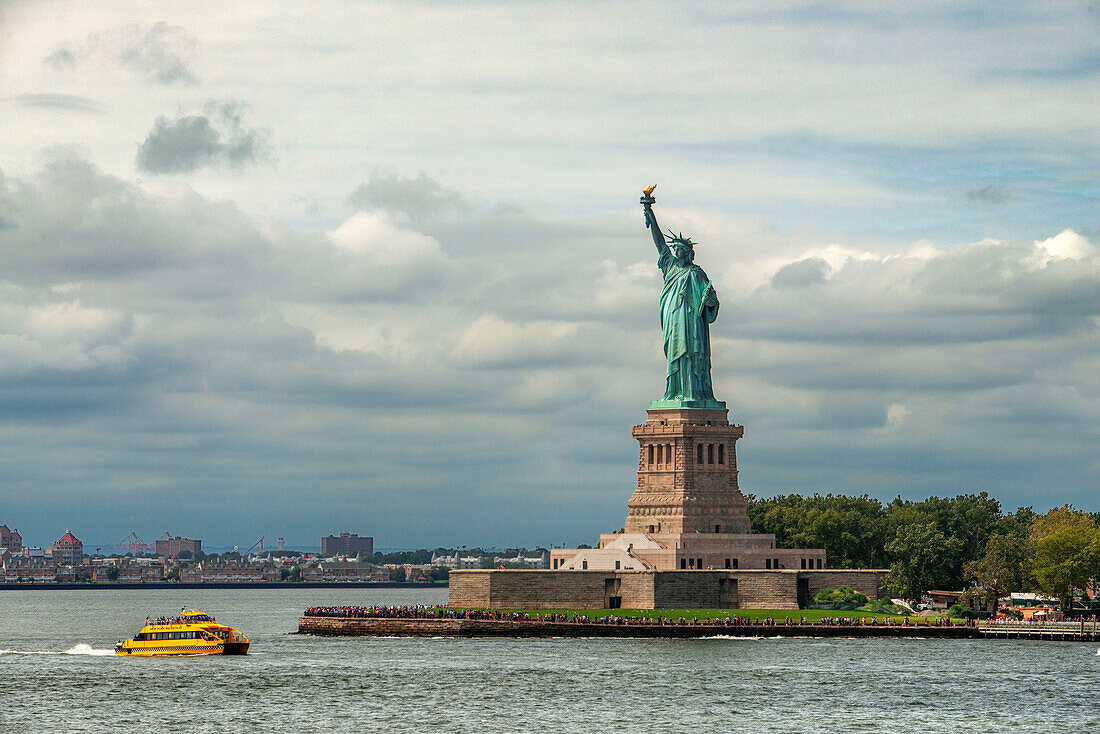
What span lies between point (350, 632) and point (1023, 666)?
5207 cm

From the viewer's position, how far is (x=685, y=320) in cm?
13912

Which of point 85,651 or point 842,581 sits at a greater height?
point 842,581

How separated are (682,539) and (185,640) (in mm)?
38239

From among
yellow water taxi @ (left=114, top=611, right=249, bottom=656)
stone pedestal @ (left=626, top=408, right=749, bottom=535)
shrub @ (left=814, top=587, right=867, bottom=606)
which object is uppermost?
stone pedestal @ (left=626, top=408, right=749, bottom=535)

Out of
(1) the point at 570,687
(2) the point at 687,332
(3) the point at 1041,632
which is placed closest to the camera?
(1) the point at 570,687

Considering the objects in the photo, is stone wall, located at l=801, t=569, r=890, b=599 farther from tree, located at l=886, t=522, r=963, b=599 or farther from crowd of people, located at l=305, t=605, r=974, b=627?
tree, located at l=886, t=522, r=963, b=599

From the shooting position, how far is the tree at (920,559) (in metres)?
140

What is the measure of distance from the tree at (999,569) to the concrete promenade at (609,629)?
13.9m

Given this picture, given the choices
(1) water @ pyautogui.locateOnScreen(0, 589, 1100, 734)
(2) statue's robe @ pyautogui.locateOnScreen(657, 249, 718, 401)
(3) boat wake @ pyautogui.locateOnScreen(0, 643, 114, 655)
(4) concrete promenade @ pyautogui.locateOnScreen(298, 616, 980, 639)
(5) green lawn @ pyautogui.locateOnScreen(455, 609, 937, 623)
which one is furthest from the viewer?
(2) statue's robe @ pyautogui.locateOnScreen(657, 249, 718, 401)

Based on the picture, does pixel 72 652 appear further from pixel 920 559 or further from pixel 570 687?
pixel 920 559

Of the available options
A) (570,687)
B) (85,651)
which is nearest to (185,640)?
(85,651)

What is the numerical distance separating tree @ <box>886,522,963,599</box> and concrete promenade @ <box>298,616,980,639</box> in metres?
19.3

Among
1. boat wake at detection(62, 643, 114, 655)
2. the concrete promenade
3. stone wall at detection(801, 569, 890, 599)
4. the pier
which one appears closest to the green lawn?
the concrete promenade

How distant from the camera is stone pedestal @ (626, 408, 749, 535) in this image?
13400 centimetres
